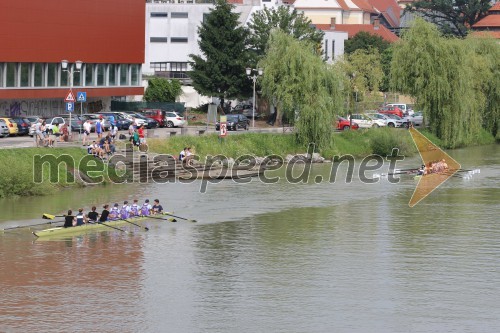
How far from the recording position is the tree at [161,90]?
10319 centimetres

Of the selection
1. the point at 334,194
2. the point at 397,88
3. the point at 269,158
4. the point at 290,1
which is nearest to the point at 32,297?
the point at 334,194

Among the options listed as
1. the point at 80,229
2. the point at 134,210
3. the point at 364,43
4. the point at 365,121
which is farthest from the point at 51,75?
the point at 364,43

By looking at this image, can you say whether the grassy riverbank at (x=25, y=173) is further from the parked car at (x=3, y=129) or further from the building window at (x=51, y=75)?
the building window at (x=51, y=75)

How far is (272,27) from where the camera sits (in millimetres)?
99000

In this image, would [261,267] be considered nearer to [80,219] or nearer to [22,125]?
[80,219]

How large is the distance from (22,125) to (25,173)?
16438 millimetres

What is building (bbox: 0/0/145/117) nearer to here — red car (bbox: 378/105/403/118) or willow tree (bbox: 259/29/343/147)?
willow tree (bbox: 259/29/343/147)

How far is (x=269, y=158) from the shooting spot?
75.3m

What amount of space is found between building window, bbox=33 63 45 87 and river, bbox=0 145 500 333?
25.0 m

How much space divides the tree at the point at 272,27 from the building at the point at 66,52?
11193 mm

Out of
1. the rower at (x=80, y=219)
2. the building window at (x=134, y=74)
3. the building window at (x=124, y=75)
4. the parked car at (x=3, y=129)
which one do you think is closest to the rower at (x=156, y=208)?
the rower at (x=80, y=219)

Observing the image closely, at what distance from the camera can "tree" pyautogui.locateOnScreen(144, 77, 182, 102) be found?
10319 cm

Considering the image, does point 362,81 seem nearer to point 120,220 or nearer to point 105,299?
point 120,220

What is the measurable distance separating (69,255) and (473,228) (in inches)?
768
